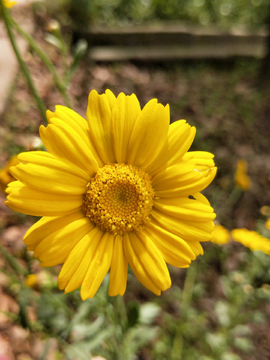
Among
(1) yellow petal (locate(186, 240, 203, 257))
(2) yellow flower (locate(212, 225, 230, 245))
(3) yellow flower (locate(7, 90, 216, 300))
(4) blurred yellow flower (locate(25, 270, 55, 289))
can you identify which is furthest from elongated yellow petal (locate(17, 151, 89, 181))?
(2) yellow flower (locate(212, 225, 230, 245))

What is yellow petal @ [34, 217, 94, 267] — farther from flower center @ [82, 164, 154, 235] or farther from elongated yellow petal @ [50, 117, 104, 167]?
elongated yellow petal @ [50, 117, 104, 167]

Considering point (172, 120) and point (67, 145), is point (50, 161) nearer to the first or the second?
point (67, 145)

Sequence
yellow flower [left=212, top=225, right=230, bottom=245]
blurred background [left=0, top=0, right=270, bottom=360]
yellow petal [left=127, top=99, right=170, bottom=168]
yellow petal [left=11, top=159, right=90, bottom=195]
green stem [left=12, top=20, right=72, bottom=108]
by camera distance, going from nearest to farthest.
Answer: yellow petal [left=11, top=159, right=90, bottom=195] < yellow petal [left=127, top=99, right=170, bottom=168] < green stem [left=12, top=20, right=72, bottom=108] < blurred background [left=0, top=0, right=270, bottom=360] < yellow flower [left=212, top=225, right=230, bottom=245]

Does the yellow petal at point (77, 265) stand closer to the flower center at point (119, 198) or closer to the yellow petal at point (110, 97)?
the flower center at point (119, 198)

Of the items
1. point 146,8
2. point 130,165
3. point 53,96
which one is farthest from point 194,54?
point 130,165

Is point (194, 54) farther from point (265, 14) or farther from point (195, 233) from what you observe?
point (195, 233)
